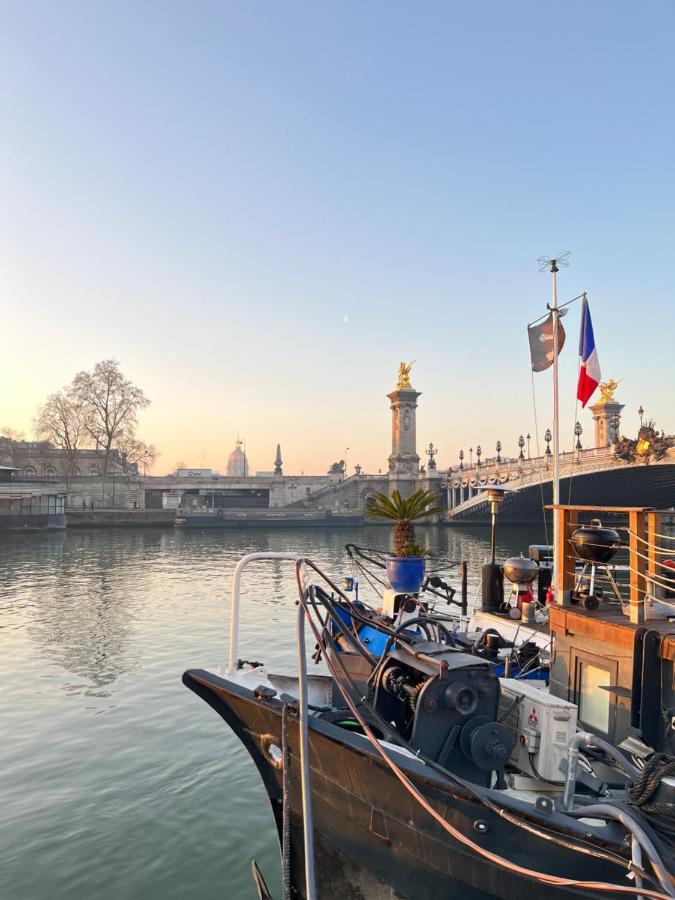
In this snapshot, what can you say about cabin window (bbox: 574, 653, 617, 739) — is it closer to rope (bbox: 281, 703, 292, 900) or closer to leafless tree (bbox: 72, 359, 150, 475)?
rope (bbox: 281, 703, 292, 900)

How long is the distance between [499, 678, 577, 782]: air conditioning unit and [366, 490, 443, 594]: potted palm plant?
21.6ft

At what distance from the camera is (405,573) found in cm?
1253

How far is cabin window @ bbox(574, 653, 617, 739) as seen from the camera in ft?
22.9

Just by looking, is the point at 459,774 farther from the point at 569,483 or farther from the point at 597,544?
the point at 569,483

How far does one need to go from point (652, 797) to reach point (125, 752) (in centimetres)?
854

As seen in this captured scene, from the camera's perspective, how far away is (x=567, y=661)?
7.79 metres

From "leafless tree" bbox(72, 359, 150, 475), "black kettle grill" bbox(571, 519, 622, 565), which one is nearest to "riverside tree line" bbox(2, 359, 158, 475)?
"leafless tree" bbox(72, 359, 150, 475)

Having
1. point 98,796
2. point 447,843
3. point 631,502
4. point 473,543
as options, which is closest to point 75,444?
point 473,543

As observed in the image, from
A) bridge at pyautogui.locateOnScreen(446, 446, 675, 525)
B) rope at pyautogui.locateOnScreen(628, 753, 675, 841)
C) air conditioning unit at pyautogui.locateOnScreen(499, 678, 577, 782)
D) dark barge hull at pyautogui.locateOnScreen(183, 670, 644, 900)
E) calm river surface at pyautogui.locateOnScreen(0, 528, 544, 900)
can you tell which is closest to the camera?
rope at pyautogui.locateOnScreen(628, 753, 675, 841)

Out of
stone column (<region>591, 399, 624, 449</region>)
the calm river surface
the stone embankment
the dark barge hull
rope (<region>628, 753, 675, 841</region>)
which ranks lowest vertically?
the calm river surface

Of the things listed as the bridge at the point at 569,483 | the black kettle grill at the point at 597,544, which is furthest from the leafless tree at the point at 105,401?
the black kettle grill at the point at 597,544

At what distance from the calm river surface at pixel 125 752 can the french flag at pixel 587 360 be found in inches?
385

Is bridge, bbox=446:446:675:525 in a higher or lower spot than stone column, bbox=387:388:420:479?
lower

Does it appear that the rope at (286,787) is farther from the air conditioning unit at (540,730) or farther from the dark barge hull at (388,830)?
the air conditioning unit at (540,730)
